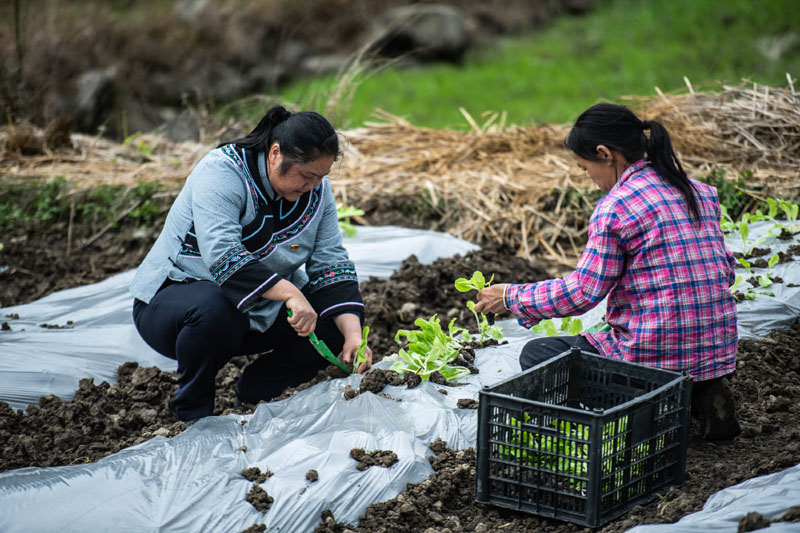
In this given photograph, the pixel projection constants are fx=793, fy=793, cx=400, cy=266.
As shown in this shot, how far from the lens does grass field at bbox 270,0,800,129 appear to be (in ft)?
31.0

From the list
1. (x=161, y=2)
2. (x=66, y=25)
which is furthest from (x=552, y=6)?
(x=66, y=25)

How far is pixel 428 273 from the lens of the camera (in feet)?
13.3

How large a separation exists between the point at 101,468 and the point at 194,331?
582 mm

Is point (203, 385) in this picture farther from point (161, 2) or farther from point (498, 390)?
point (161, 2)

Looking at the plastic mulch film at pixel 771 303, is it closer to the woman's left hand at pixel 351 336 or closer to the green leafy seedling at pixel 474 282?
the green leafy seedling at pixel 474 282

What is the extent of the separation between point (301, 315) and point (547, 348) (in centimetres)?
83

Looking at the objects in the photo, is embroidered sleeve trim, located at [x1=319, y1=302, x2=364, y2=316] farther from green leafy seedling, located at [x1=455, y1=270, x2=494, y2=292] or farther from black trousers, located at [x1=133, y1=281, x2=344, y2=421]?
green leafy seedling, located at [x1=455, y1=270, x2=494, y2=292]

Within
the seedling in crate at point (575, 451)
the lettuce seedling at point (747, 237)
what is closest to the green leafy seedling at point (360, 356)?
the seedling in crate at point (575, 451)

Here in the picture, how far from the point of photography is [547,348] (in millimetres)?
2658

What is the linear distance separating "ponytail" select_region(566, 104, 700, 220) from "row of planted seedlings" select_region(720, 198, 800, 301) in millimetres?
1157

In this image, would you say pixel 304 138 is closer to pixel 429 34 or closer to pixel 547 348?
pixel 547 348

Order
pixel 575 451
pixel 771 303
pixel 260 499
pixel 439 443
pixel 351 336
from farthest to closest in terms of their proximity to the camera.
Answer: pixel 771 303, pixel 351 336, pixel 439 443, pixel 260 499, pixel 575 451

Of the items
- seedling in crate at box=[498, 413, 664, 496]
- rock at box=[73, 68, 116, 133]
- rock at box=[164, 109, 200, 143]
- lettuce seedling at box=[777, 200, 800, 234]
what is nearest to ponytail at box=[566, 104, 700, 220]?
seedling in crate at box=[498, 413, 664, 496]

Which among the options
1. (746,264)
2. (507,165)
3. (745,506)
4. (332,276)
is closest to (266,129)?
(332,276)
